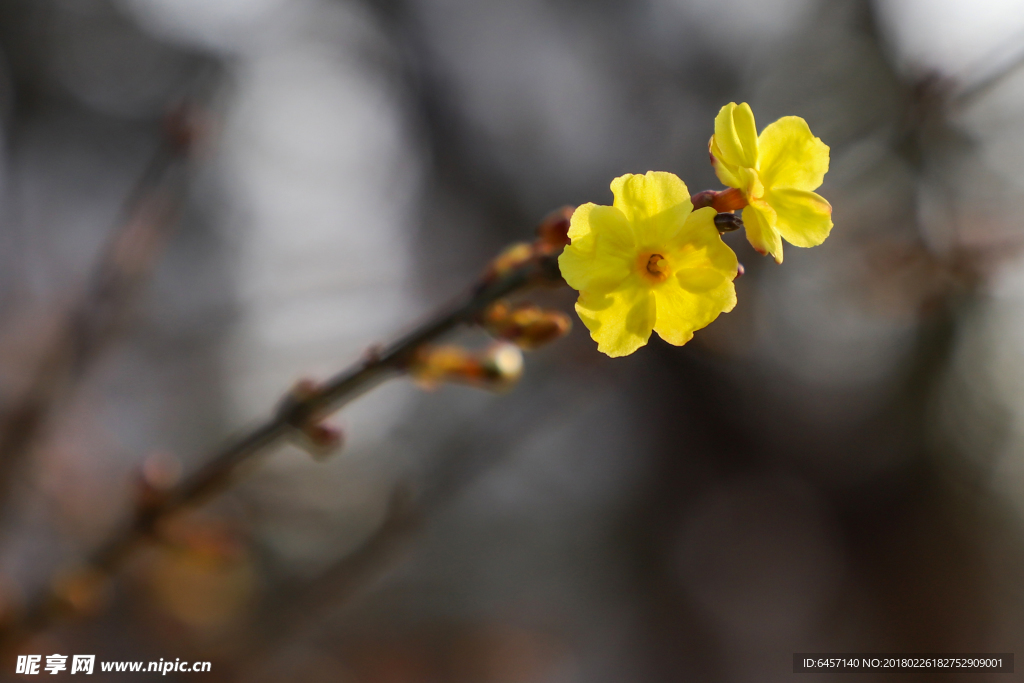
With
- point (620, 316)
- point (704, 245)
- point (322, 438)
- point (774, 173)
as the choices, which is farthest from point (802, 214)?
point (322, 438)

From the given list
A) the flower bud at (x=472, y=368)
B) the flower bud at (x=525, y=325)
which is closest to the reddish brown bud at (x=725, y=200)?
the flower bud at (x=525, y=325)

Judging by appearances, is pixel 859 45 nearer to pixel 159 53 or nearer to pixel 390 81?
pixel 390 81

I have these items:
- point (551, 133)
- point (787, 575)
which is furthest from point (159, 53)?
point (787, 575)

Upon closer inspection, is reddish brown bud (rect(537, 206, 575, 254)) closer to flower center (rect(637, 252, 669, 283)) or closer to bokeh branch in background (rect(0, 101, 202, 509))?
flower center (rect(637, 252, 669, 283))

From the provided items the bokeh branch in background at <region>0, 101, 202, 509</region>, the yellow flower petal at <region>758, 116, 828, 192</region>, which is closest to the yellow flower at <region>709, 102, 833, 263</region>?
the yellow flower petal at <region>758, 116, 828, 192</region>

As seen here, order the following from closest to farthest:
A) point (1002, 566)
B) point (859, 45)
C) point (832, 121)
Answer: point (832, 121), point (859, 45), point (1002, 566)

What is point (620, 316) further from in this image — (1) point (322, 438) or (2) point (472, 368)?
(1) point (322, 438)
